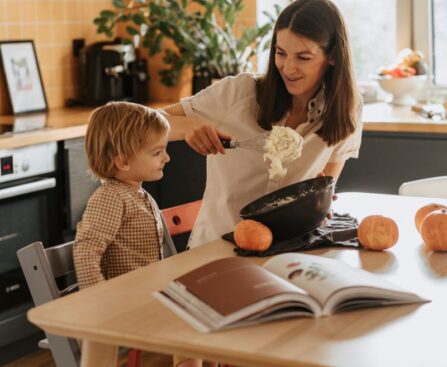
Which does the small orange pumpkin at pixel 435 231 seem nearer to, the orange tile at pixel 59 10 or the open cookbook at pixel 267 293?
the open cookbook at pixel 267 293

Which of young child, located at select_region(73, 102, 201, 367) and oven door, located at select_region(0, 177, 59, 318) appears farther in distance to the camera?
oven door, located at select_region(0, 177, 59, 318)

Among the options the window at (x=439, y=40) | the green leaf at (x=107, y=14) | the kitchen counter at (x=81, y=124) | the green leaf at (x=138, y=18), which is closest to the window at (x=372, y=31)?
the window at (x=439, y=40)

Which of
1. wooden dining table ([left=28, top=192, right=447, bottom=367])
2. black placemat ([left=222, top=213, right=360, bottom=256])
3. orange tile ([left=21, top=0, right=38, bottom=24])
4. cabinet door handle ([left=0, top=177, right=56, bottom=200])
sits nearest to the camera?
wooden dining table ([left=28, top=192, right=447, bottom=367])

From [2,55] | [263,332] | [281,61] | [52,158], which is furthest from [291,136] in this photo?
[2,55]

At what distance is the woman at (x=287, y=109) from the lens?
238cm

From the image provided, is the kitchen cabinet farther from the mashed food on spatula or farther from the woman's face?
the mashed food on spatula

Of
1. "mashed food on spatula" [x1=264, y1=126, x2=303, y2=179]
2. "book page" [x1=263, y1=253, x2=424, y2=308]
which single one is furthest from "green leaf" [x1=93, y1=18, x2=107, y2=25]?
"book page" [x1=263, y1=253, x2=424, y2=308]

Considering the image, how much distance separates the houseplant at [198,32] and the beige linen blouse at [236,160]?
1622mm

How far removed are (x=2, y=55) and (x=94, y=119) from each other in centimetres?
175

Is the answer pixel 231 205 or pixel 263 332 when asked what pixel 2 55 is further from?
pixel 263 332

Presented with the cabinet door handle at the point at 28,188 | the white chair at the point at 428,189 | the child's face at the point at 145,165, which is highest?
the child's face at the point at 145,165

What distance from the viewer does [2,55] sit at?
12.6ft

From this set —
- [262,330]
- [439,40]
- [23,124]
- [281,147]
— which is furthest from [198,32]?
[262,330]

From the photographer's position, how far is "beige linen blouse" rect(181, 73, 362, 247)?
2.49 m
